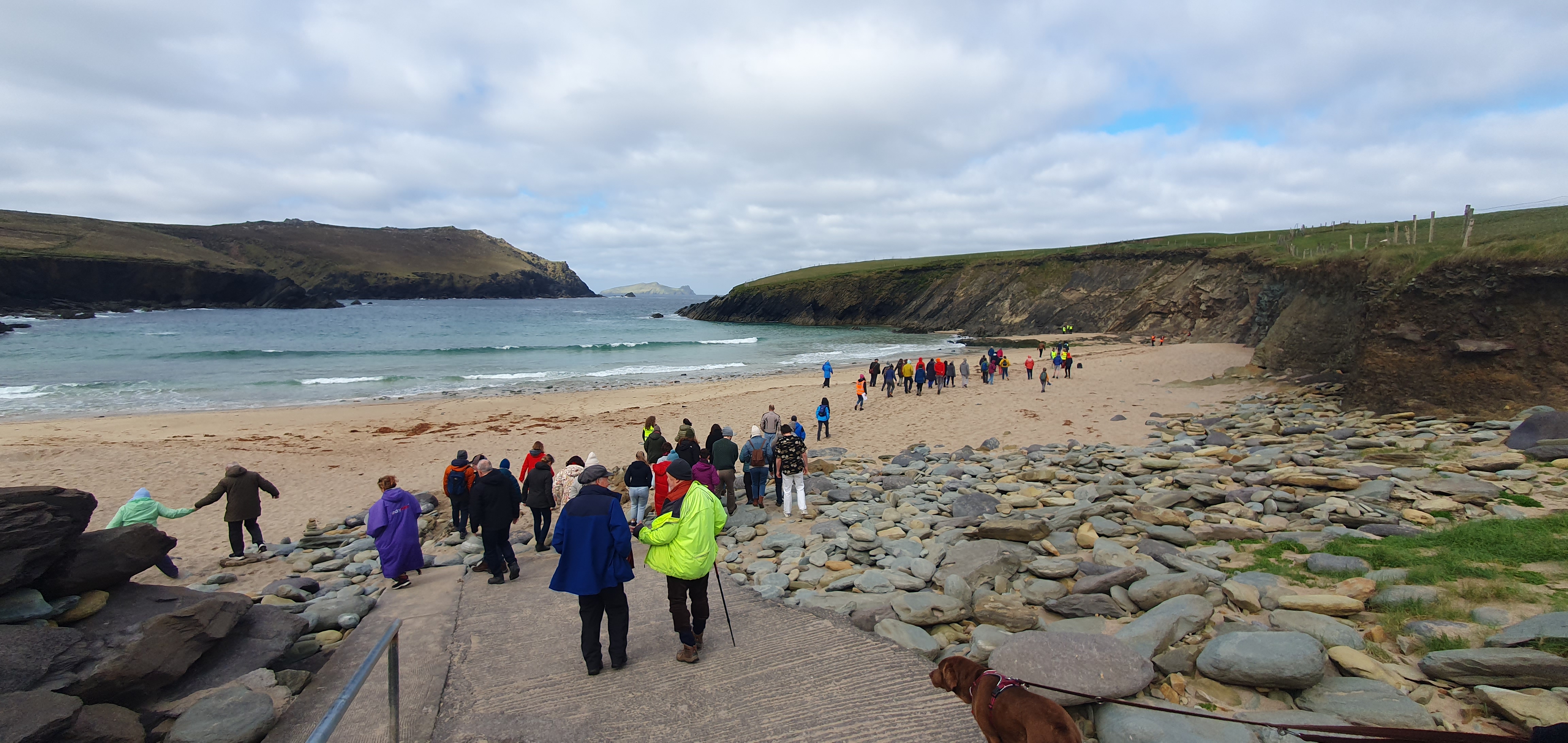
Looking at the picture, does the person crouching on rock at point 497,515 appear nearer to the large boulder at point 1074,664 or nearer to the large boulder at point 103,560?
the large boulder at point 103,560

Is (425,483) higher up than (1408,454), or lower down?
lower down

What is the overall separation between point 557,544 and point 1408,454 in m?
11.5

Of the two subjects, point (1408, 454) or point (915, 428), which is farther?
point (915, 428)

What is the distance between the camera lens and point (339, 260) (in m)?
162

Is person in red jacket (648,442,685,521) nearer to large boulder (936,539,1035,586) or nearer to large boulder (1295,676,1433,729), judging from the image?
large boulder (936,539,1035,586)

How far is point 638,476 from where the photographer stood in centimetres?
844

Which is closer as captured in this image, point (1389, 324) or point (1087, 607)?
point (1087, 607)

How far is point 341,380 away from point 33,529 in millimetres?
33203

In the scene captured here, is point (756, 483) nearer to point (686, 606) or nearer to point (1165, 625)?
point (686, 606)

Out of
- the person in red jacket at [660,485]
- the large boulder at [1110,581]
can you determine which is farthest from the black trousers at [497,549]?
the large boulder at [1110,581]

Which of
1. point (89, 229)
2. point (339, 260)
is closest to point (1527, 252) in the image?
point (89, 229)

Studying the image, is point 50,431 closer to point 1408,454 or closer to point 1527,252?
point 1408,454

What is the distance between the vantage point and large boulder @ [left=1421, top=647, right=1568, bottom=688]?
3752 millimetres

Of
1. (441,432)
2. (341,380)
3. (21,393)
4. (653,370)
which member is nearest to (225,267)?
(21,393)
